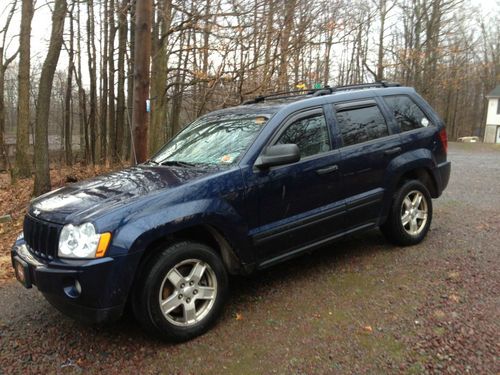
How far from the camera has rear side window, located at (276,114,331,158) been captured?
13.1 feet

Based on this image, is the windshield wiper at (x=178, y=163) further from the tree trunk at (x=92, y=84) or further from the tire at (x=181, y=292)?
the tree trunk at (x=92, y=84)

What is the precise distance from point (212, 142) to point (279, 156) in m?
0.91

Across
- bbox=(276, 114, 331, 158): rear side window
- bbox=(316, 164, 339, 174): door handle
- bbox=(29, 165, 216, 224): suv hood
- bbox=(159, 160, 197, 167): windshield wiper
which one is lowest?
bbox=(29, 165, 216, 224): suv hood

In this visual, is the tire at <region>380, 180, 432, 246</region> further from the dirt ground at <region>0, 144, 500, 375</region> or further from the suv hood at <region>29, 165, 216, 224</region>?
the suv hood at <region>29, 165, 216, 224</region>

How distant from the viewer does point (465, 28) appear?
36.3 m

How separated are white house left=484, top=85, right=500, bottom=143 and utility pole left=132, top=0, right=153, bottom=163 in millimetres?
46727

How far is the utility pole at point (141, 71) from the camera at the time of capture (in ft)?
21.5

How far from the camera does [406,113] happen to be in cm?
504

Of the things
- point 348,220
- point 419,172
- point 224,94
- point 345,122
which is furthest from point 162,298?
point 224,94

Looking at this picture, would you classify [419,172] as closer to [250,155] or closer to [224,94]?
[250,155]

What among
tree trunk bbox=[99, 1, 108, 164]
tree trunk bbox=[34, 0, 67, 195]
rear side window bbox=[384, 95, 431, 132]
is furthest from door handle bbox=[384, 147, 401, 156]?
tree trunk bbox=[99, 1, 108, 164]

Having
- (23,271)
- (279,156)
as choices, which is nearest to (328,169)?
(279,156)

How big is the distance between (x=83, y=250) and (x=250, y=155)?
5.17 ft

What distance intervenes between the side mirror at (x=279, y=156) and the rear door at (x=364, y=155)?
836 millimetres
